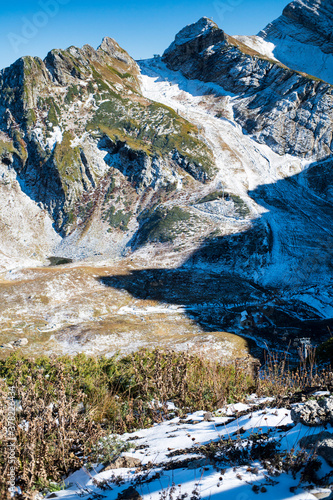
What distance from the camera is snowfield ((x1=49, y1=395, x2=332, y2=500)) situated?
3398 millimetres

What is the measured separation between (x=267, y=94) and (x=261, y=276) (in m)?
65.1

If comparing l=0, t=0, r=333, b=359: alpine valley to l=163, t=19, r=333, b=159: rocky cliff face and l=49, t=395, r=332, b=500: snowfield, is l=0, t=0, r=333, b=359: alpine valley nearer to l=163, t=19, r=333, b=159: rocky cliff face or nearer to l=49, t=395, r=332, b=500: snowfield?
l=163, t=19, r=333, b=159: rocky cliff face

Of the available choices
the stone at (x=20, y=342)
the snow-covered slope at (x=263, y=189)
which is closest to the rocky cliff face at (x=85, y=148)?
the snow-covered slope at (x=263, y=189)

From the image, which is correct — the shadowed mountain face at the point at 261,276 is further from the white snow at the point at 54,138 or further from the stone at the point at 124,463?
the white snow at the point at 54,138

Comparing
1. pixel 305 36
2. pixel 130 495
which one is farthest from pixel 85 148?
pixel 305 36

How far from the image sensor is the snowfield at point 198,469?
134 inches

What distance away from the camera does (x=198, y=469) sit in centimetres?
389

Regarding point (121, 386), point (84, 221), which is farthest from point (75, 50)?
point (121, 386)

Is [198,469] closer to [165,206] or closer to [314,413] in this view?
[314,413]

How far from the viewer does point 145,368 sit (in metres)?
7.15

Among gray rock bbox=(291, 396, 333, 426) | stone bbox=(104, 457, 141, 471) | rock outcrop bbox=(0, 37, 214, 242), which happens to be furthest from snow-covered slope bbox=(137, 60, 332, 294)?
stone bbox=(104, 457, 141, 471)

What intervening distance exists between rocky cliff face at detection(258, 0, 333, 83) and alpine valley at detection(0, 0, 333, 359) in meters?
2.67

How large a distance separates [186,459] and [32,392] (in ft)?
9.56

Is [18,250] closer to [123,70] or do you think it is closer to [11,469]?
[11,469]
